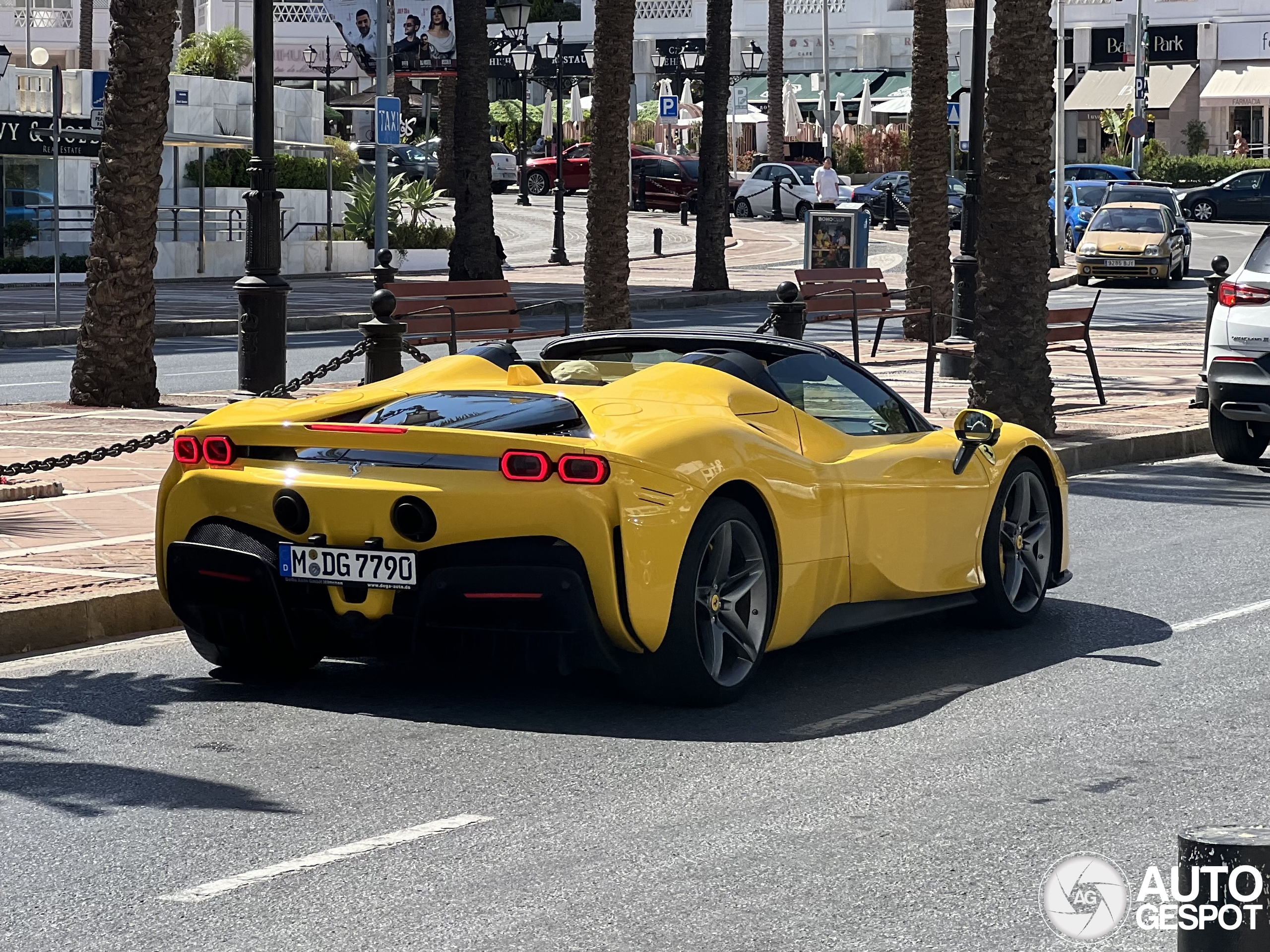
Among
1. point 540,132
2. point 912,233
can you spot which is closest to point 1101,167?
point 540,132

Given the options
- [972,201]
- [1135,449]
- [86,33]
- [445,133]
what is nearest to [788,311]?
[1135,449]

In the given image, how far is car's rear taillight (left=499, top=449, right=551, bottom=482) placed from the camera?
21.3ft

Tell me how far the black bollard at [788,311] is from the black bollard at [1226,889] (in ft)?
38.4

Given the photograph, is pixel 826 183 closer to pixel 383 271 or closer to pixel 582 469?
pixel 383 271

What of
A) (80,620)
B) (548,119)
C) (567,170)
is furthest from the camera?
(548,119)

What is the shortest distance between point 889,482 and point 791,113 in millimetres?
60644

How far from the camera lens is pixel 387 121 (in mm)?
26453

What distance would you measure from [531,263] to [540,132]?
38.3 metres

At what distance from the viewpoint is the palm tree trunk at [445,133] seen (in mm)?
46094

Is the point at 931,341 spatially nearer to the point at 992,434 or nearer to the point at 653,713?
the point at 992,434

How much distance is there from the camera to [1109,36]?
7700 centimetres

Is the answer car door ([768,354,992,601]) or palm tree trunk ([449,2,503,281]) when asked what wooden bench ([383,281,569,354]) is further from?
palm tree trunk ([449,2,503,281])

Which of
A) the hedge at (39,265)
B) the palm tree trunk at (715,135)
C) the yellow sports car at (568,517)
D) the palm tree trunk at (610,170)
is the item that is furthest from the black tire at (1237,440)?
the hedge at (39,265)

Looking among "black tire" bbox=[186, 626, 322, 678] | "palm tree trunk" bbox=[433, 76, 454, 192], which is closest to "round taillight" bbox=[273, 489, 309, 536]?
"black tire" bbox=[186, 626, 322, 678]
